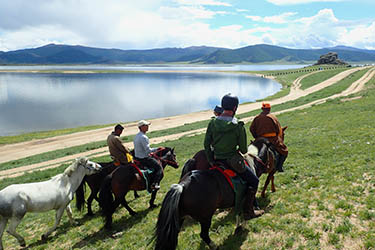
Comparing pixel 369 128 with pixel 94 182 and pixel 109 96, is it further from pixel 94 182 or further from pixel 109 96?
pixel 109 96

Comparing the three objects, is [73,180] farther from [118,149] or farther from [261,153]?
[261,153]

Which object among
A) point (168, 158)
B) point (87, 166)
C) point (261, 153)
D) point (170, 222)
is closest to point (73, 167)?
point (87, 166)

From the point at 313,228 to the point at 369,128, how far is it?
41.2 ft

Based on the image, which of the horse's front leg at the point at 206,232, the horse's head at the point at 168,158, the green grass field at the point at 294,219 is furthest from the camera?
the horse's head at the point at 168,158

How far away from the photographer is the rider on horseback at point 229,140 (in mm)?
6352

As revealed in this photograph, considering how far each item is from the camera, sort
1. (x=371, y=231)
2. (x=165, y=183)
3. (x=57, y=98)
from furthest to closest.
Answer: (x=57, y=98)
(x=165, y=183)
(x=371, y=231)

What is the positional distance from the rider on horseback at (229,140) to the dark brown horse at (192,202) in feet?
1.64

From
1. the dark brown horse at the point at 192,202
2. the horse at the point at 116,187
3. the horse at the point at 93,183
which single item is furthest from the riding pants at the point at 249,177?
the horse at the point at 93,183

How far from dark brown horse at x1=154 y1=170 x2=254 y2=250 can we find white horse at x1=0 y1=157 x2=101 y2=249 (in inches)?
180

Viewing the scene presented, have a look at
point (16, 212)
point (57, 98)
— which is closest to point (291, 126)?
point (16, 212)

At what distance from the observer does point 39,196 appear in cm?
847

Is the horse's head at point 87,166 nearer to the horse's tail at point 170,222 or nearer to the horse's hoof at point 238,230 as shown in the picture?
the horse's tail at point 170,222

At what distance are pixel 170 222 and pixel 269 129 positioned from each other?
17.0ft

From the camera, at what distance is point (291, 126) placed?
21.8m
